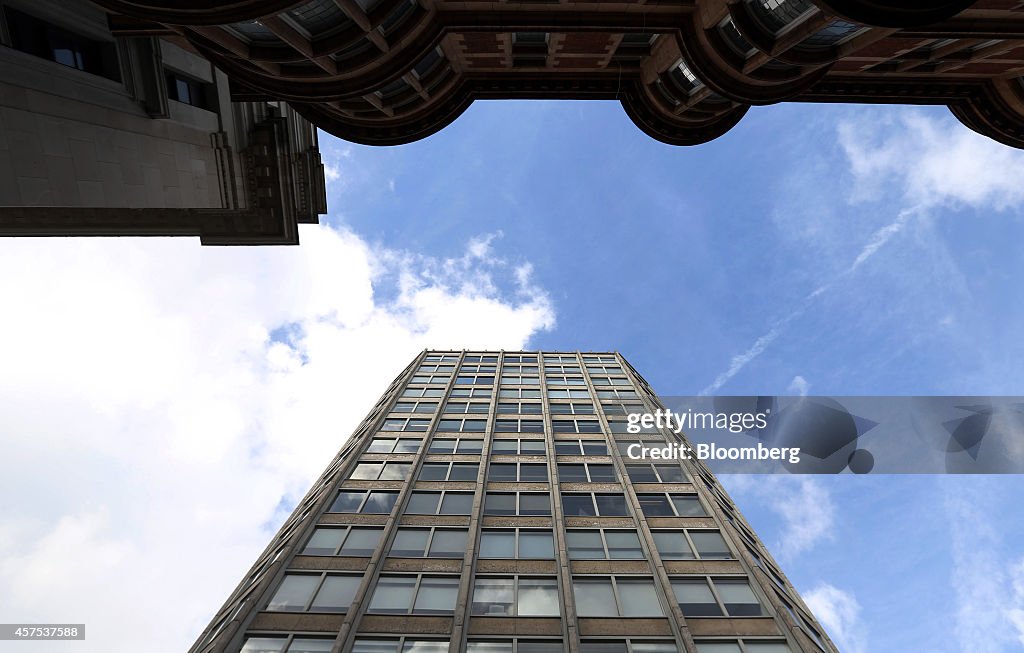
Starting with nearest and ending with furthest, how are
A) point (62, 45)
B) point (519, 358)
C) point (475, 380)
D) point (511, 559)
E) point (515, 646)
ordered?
point (62, 45), point (515, 646), point (511, 559), point (475, 380), point (519, 358)

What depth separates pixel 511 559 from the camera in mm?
19312

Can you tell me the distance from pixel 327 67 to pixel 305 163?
26.5ft

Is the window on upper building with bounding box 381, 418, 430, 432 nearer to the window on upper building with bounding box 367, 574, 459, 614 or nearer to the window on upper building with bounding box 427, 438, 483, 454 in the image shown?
the window on upper building with bounding box 427, 438, 483, 454

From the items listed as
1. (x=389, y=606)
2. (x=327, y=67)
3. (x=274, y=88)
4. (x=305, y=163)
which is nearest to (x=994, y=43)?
(x=327, y=67)

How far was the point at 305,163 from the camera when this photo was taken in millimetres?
22047

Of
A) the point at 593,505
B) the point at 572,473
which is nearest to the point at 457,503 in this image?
the point at 572,473

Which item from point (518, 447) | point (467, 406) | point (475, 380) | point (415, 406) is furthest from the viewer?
point (475, 380)

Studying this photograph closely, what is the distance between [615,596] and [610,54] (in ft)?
75.9

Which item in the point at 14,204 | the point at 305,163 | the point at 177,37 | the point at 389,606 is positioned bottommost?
the point at 389,606

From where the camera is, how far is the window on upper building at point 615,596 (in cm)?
1706

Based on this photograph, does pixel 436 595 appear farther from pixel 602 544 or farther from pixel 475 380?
pixel 475 380

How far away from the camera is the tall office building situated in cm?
1600

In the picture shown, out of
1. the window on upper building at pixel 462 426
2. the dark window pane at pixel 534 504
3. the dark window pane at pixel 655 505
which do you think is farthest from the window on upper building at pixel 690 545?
the window on upper building at pixel 462 426

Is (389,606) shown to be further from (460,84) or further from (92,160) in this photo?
(460,84)
